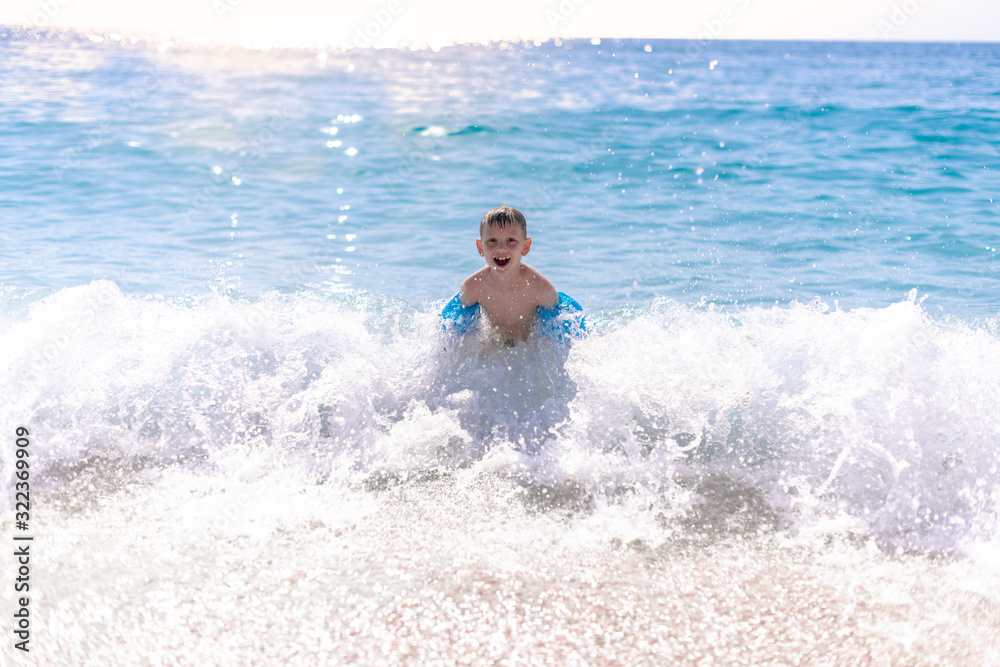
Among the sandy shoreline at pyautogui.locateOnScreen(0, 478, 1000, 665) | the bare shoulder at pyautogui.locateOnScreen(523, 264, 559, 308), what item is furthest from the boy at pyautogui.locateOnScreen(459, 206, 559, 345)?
the sandy shoreline at pyautogui.locateOnScreen(0, 478, 1000, 665)

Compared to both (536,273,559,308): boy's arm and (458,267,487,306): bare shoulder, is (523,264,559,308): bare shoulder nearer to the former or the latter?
(536,273,559,308): boy's arm

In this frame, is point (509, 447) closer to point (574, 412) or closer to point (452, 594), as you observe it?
point (574, 412)

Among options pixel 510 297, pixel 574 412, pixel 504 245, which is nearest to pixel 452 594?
pixel 574 412

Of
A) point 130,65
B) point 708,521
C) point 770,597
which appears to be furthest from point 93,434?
point 130,65

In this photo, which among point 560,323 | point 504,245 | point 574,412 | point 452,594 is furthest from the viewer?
point 560,323

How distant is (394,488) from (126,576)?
1054 mm

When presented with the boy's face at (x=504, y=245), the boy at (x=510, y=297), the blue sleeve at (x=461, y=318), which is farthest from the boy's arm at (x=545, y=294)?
the blue sleeve at (x=461, y=318)

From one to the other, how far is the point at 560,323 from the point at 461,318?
611mm

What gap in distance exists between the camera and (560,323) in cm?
432

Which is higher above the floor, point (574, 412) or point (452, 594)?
point (574, 412)

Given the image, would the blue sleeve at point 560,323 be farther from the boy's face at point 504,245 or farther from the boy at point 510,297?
the boy's face at point 504,245

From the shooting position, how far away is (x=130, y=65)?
2466cm

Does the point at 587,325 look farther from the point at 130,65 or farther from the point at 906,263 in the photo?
the point at 130,65

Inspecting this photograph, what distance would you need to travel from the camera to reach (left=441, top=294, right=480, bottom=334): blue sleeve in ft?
14.4
